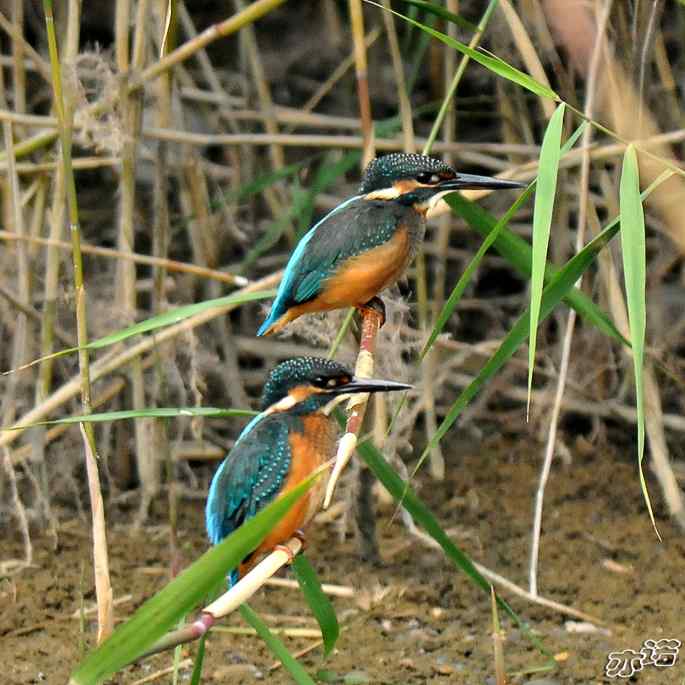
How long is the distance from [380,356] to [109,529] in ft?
3.57

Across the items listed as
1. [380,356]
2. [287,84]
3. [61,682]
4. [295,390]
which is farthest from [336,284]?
[287,84]

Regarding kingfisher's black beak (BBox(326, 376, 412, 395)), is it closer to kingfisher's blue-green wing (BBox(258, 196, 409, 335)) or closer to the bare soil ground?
kingfisher's blue-green wing (BBox(258, 196, 409, 335))

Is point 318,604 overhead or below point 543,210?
below

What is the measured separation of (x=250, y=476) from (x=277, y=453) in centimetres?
5

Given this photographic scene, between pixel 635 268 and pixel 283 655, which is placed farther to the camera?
pixel 283 655

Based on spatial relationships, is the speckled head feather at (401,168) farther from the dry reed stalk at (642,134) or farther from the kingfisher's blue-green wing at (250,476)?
the kingfisher's blue-green wing at (250,476)

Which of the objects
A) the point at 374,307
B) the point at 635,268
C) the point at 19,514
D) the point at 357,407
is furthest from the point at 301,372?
the point at 19,514

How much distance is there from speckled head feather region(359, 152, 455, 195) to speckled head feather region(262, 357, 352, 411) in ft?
1.17

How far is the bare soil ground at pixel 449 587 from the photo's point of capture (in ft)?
9.76

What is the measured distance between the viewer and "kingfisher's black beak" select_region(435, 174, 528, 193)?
2020mm

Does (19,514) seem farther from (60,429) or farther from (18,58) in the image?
(18,58)

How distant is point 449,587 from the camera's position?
346cm

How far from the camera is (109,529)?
Result: 3.79 metres

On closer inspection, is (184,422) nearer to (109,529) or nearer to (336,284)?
(109,529)
